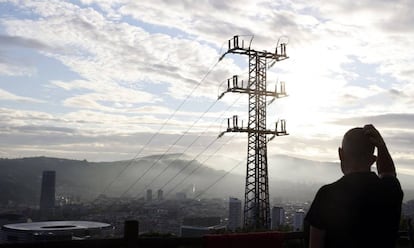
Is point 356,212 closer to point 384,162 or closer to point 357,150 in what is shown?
point 357,150

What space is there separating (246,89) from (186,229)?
10.8 m

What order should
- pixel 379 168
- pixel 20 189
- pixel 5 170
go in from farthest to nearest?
1. pixel 5 170
2. pixel 20 189
3. pixel 379 168

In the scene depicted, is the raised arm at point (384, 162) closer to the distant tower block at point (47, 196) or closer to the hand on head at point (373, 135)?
the hand on head at point (373, 135)

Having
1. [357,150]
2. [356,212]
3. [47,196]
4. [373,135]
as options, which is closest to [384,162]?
[373,135]

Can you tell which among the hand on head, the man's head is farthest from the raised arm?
the man's head

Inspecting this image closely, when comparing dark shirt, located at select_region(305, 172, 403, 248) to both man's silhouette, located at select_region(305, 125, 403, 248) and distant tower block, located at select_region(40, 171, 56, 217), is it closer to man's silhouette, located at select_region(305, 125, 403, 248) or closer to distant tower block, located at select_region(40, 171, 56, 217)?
man's silhouette, located at select_region(305, 125, 403, 248)

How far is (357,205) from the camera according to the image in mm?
2895

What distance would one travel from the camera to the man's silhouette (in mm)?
2842

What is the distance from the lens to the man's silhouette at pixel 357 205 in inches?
112

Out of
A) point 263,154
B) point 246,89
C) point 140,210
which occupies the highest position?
point 246,89

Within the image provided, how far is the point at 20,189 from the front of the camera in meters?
108

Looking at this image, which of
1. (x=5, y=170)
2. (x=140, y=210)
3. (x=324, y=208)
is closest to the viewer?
(x=324, y=208)

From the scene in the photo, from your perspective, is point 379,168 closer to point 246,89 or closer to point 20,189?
point 246,89

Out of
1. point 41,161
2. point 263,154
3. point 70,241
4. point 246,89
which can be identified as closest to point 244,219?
point 263,154
